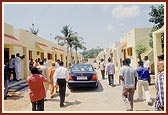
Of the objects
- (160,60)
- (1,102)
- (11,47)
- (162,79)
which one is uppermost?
(11,47)

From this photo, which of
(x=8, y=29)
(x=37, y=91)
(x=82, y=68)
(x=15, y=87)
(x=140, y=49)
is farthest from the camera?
(x=140, y=49)

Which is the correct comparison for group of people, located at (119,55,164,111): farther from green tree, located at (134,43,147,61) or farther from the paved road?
green tree, located at (134,43,147,61)

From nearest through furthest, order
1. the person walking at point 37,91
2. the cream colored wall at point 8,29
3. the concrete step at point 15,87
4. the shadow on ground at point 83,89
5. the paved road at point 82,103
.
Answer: the person walking at point 37,91 → the paved road at point 82,103 → the concrete step at point 15,87 → the shadow on ground at point 83,89 → the cream colored wall at point 8,29

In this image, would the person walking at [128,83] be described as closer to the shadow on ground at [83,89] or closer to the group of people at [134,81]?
the group of people at [134,81]

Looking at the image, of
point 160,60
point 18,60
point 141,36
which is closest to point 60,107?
point 160,60

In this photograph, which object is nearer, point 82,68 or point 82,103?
point 82,103

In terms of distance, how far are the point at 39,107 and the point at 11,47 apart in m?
9.27

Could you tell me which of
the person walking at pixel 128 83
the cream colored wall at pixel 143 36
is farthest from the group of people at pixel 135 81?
the cream colored wall at pixel 143 36

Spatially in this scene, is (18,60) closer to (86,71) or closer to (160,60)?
(86,71)

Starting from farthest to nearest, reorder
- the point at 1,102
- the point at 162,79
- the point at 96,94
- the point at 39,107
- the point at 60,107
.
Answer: the point at 96,94 < the point at 60,107 < the point at 39,107 < the point at 1,102 < the point at 162,79

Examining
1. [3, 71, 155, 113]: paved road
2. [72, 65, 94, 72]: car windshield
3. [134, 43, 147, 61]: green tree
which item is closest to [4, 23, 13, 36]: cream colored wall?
[72, 65, 94, 72]: car windshield

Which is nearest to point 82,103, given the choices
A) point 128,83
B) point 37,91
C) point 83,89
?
point 128,83

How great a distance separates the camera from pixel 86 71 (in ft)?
36.6

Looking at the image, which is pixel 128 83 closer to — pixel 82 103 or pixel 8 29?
pixel 82 103
